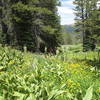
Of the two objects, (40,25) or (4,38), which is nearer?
(4,38)

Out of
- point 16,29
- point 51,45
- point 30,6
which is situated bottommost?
point 51,45

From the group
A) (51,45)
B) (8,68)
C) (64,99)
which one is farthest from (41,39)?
(64,99)

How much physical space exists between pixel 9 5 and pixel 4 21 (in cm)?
163

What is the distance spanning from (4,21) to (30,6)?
9.43 feet

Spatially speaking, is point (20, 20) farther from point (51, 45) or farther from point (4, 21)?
point (51, 45)

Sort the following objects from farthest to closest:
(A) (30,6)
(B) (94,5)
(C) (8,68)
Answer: (B) (94,5) < (A) (30,6) < (C) (8,68)

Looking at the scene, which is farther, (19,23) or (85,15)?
(85,15)

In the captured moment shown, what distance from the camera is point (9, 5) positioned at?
2723cm

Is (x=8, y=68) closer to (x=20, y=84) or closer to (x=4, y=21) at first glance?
(x=20, y=84)

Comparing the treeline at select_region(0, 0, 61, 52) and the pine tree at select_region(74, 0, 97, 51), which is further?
the pine tree at select_region(74, 0, 97, 51)

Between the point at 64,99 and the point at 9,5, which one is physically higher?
the point at 9,5

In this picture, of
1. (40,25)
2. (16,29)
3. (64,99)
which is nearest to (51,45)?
(40,25)

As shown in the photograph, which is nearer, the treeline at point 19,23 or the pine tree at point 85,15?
the treeline at point 19,23

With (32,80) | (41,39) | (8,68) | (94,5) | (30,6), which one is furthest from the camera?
(94,5)
